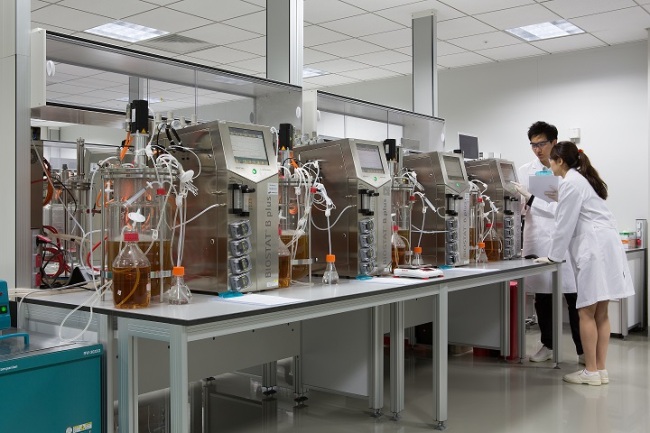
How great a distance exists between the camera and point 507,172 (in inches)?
177

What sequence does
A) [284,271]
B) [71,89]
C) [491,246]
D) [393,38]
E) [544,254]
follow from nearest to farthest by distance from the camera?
1. [284,271]
2. [491,246]
3. [544,254]
4. [393,38]
5. [71,89]

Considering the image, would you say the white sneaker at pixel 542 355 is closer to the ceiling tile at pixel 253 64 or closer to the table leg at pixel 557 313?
the table leg at pixel 557 313

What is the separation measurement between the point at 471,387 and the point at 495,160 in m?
1.54

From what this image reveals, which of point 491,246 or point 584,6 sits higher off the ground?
point 584,6

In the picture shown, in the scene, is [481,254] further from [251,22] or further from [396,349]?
[251,22]

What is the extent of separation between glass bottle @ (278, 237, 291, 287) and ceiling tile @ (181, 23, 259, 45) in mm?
3617

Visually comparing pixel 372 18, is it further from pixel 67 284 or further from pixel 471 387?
pixel 67 284

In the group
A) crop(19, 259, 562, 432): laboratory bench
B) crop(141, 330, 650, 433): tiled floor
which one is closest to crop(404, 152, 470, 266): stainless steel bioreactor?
crop(19, 259, 562, 432): laboratory bench

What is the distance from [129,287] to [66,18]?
4444 mm

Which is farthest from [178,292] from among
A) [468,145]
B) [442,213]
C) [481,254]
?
[468,145]

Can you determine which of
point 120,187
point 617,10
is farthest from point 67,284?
point 617,10

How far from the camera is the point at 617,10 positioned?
17.2ft

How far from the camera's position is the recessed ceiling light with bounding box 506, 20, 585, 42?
5.74 metres

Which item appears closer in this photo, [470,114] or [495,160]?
[495,160]
